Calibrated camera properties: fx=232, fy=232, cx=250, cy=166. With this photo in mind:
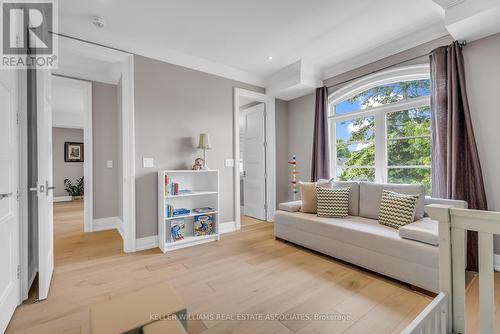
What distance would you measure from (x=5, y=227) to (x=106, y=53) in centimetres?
220

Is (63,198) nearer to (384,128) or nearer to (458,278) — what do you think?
(384,128)

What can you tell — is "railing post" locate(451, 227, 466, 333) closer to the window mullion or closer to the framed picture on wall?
the window mullion

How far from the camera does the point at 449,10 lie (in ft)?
7.36

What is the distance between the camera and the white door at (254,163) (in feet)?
14.9

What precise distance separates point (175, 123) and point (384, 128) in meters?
3.02

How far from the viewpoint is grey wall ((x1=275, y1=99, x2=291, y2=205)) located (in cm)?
457

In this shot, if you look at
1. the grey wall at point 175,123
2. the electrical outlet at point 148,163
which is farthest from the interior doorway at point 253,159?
the electrical outlet at point 148,163

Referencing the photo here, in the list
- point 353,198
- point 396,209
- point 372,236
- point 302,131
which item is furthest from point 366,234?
point 302,131

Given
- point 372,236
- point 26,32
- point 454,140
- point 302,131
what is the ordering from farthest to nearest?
point 302,131 → point 454,140 → point 372,236 → point 26,32

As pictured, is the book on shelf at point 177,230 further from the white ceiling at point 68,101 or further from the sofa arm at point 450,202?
the sofa arm at point 450,202

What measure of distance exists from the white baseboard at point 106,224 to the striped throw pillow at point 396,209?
13.0 ft

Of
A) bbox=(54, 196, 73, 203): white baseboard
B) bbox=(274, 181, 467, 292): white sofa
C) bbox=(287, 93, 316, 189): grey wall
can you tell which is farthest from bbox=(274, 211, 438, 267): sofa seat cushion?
bbox=(54, 196, 73, 203): white baseboard

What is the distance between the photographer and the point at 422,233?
6.72 ft

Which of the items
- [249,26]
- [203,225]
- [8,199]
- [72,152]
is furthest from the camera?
[72,152]
